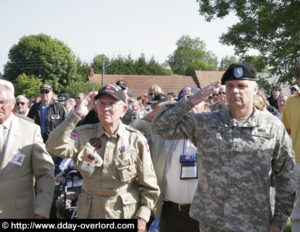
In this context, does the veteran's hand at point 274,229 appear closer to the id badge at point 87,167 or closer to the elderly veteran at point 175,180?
the elderly veteran at point 175,180

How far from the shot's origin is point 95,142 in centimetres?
330

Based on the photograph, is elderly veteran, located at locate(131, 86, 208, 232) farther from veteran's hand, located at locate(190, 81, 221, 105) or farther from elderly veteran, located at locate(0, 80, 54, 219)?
elderly veteran, located at locate(0, 80, 54, 219)

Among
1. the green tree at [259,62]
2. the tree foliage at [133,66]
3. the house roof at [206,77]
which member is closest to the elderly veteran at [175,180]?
the green tree at [259,62]

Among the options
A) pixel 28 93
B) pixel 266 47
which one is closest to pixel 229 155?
pixel 266 47

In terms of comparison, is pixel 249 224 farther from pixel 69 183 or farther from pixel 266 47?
pixel 266 47

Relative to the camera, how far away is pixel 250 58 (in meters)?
16.4

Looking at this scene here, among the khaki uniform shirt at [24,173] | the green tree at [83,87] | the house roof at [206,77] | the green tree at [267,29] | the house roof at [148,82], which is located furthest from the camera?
the house roof at [206,77]

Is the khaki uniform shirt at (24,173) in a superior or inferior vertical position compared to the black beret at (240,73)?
inferior

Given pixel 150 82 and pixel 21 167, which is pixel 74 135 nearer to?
pixel 21 167

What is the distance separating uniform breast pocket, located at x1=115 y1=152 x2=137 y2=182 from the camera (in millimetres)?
3188

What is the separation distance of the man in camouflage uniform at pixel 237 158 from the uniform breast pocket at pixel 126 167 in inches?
19.8

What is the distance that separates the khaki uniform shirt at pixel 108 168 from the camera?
3092mm

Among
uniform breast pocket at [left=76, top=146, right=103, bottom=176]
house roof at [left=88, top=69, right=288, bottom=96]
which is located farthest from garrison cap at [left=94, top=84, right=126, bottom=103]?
house roof at [left=88, top=69, right=288, bottom=96]

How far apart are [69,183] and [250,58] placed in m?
12.2
